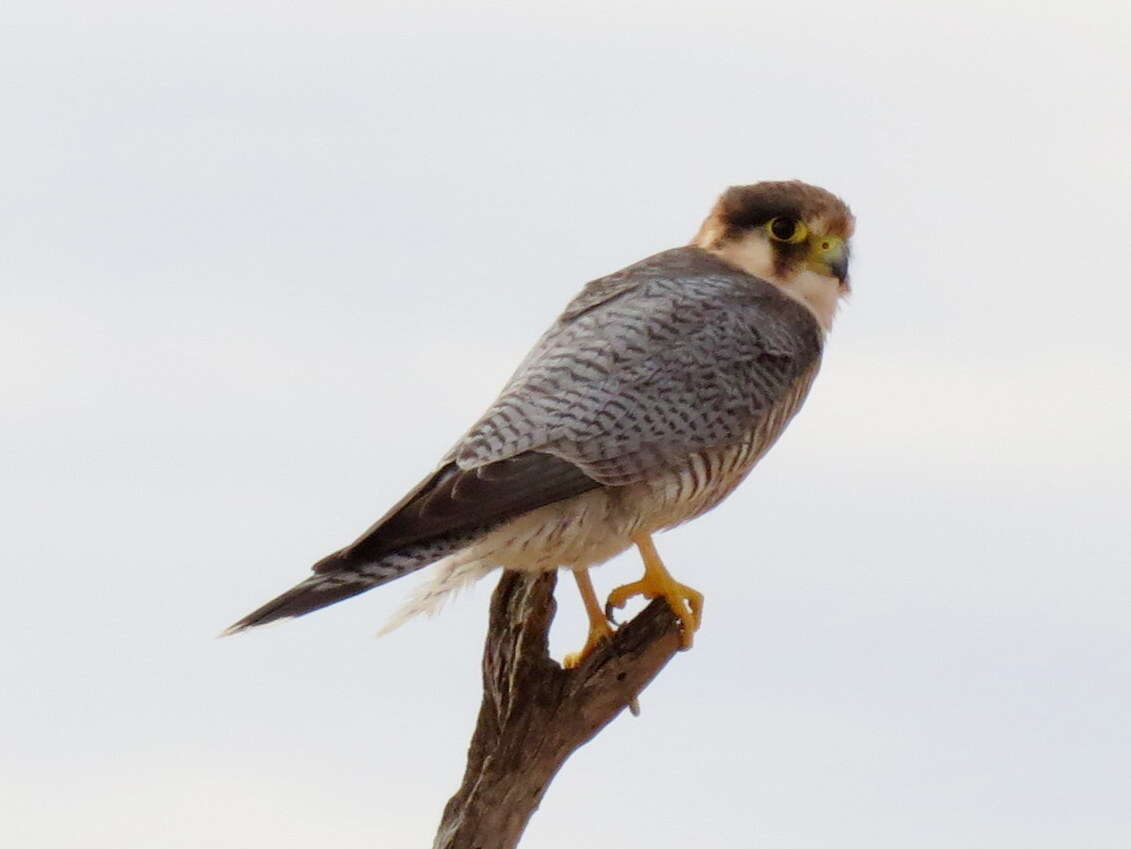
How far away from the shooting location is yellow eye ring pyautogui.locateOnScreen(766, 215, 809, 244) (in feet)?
25.6

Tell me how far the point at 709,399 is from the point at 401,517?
47.1 inches

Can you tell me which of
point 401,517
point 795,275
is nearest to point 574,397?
point 401,517

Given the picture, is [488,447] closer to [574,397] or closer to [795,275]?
[574,397]

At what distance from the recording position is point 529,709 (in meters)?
6.68

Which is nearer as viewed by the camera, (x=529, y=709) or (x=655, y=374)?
(x=529, y=709)

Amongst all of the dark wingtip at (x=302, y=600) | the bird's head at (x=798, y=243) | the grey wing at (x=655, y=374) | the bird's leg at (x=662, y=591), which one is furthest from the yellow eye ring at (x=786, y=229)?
the dark wingtip at (x=302, y=600)

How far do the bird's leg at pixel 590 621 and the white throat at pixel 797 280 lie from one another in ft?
4.26

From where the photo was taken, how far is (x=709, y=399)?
6.96 meters

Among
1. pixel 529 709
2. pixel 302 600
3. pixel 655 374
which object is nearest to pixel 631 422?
pixel 655 374

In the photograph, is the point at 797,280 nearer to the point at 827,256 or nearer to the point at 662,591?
the point at 827,256

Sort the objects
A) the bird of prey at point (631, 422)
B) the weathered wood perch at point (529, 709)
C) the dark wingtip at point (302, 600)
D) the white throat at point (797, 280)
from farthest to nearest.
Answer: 1. the white throat at point (797, 280)
2. the weathered wood perch at point (529, 709)
3. the bird of prey at point (631, 422)
4. the dark wingtip at point (302, 600)

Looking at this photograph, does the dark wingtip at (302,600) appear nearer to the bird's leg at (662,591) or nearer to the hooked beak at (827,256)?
the bird's leg at (662,591)

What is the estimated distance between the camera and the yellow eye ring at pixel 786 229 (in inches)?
307

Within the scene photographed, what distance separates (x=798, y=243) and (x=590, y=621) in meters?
1.58
